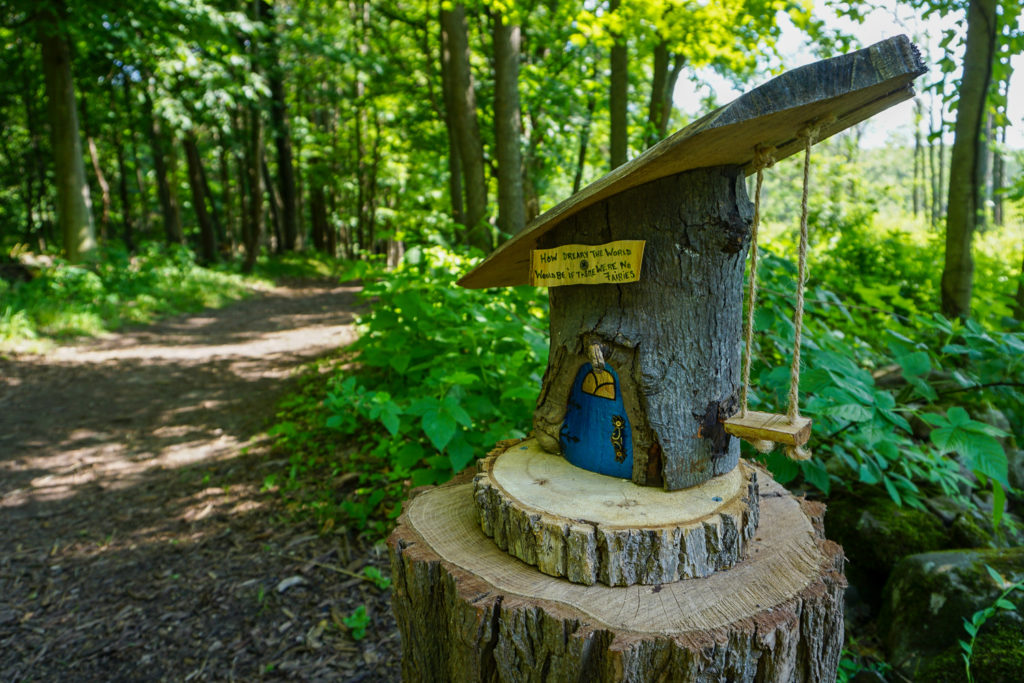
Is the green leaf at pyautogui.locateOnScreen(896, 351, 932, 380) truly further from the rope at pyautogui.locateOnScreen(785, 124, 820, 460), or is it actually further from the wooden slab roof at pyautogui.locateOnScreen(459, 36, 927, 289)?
the wooden slab roof at pyautogui.locateOnScreen(459, 36, 927, 289)

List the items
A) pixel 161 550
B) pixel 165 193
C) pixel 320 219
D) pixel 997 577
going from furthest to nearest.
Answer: pixel 320 219
pixel 165 193
pixel 161 550
pixel 997 577

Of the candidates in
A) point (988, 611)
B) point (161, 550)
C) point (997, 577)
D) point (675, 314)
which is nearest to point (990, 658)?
point (988, 611)

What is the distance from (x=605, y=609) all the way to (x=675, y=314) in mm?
807

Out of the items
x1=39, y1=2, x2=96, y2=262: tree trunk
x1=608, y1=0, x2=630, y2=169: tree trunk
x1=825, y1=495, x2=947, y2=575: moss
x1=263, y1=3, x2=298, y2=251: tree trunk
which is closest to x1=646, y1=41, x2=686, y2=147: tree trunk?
x1=608, y1=0, x2=630, y2=169: tree trunk

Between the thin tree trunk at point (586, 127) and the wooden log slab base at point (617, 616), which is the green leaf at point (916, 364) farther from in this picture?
the thin tree trunk at point (586, 127)

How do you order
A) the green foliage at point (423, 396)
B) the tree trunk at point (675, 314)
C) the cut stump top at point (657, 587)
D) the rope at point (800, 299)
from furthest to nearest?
the green foliage at point (423, 396)
the tree trunk at point (675, 314)
the rope at point (800, 299)
the cut stump top at point (657, 587)

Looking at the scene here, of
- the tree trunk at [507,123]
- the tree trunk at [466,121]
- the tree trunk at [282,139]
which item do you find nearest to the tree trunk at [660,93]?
the tree trunk at [507,123]

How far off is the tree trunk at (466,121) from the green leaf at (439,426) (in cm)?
395

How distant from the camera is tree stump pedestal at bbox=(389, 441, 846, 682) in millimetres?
Answer: 1350

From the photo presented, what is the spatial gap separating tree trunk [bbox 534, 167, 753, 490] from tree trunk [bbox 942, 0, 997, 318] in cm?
265

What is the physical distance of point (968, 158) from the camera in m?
3.73

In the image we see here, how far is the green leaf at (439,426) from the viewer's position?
2.32m

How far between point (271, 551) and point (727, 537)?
2749 millimetres

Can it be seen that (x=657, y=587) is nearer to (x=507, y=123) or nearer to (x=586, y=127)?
(x=507, y=123)
